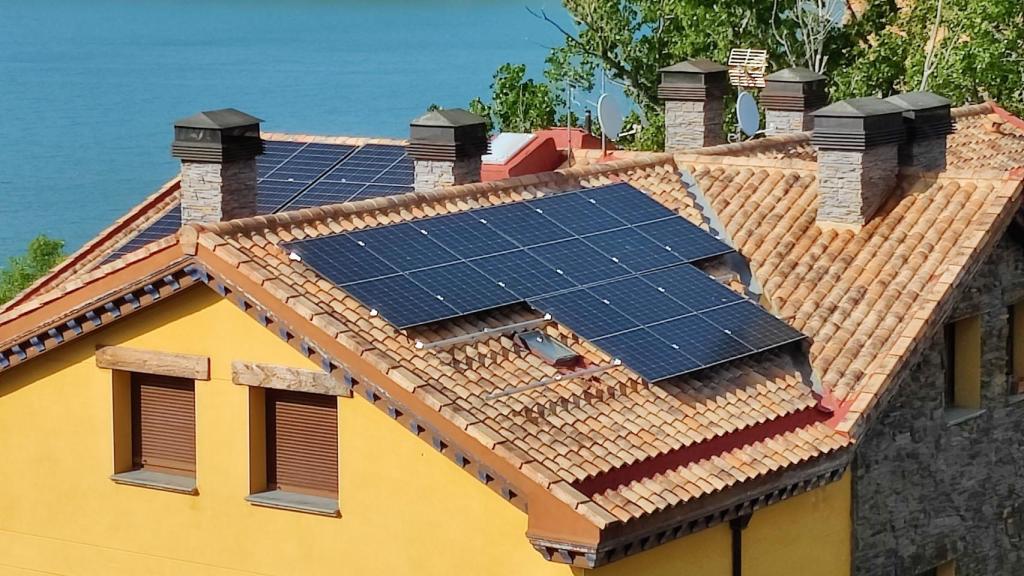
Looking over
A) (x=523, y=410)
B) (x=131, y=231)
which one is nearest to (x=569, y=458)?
(x=523, y=410)

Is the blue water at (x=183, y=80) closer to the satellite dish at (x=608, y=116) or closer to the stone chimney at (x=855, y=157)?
the satellite dish at (x=608, y=116)

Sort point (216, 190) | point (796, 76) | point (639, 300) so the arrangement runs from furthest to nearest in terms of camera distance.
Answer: point (796, 76) → point (216, 190) → point (639, 300)

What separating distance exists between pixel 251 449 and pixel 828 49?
38845mm

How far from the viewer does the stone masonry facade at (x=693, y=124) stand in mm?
29141

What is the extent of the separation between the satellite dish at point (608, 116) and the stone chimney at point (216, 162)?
7.37 m

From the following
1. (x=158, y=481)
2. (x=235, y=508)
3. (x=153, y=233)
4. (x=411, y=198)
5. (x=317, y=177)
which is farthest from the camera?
(x=317, y=177)

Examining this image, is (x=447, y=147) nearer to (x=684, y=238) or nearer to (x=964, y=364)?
(x=684, y=238)

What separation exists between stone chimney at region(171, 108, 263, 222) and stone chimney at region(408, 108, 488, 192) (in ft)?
8.66

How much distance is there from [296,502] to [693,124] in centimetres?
1219

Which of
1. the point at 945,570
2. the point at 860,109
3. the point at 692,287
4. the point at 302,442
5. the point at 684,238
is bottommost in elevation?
the point at 945,570

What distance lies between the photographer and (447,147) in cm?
2353

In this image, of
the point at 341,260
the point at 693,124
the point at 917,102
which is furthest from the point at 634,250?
the point at 693,124

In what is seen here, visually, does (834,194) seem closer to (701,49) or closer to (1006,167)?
(1006,167)

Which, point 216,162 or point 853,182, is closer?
point 216,162
